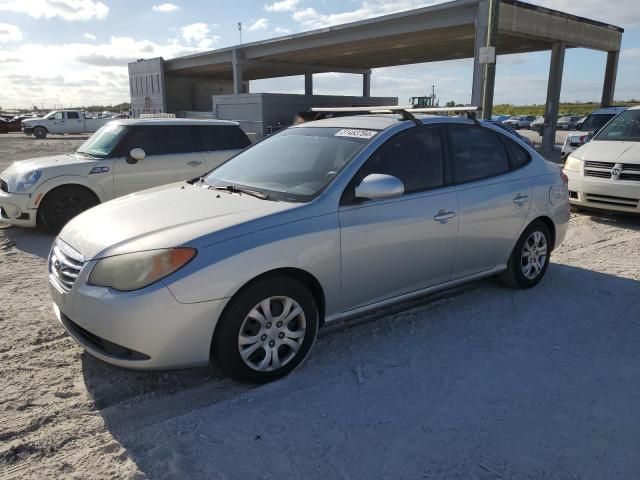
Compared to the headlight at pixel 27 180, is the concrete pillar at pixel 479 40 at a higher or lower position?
higher

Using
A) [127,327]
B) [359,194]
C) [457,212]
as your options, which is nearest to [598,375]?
[457,212]

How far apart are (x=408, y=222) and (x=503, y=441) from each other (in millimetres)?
1681

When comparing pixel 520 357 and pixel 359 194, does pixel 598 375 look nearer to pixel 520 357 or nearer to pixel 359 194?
pixel 520 357

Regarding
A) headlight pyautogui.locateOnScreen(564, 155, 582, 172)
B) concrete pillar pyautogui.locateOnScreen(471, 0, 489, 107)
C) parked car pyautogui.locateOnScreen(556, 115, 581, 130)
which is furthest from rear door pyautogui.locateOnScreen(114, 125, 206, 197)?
parked car pyautogui.locateOnScreen(556, 115, 581, 130)

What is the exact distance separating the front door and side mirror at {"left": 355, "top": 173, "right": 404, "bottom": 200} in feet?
Result: 0.40

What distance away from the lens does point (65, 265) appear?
3301mm

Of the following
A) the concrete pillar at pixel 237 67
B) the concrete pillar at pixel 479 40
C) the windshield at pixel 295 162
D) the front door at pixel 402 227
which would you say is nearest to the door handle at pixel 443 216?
the front door at pixel 402 227

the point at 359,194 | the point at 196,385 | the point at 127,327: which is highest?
the point at 359,194

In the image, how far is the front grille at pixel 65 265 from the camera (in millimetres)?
3198

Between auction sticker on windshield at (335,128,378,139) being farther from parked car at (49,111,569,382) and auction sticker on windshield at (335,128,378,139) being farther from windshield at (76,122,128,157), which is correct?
windshield at (76,122,128,157)

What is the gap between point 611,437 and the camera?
2.85m

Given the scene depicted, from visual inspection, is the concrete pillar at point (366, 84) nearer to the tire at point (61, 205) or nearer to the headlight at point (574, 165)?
the headlight at point (574, 165)

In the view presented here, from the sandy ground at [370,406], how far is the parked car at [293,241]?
31cm

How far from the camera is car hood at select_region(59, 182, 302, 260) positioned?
3.10 meters
